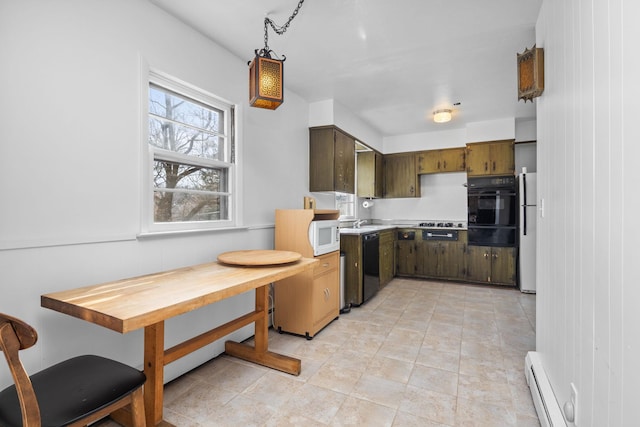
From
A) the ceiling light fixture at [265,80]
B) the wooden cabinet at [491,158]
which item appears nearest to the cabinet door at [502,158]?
the wooden cabinet at [491,158]

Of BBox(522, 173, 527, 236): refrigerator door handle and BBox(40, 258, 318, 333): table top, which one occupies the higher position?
BBox(522, 173, 527, 236): refrigerator door handle

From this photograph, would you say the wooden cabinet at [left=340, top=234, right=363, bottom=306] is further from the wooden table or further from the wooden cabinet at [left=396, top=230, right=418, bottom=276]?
the wooden cabinet at [left=396, top=230, right=418, bottom=276]

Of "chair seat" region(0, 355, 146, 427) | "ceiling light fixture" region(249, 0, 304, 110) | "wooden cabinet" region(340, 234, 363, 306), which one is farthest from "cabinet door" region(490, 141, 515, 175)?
"chair seat" region(0, 355, 146, 427)

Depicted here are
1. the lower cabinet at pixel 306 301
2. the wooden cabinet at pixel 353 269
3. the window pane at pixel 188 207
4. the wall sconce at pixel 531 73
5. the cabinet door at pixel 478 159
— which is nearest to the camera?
the wall sconce at pixel 531 73

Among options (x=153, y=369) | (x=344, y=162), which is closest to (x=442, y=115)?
(x=344, y=162)

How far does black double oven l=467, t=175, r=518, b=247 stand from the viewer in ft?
15.5

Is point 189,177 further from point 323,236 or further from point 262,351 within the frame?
point 262,351

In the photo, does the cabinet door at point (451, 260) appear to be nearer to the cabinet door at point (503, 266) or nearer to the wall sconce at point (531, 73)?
the cabinet door at point (503, 266)

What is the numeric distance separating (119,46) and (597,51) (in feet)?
7.98

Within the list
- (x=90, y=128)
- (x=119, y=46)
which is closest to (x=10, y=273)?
(x=90, y=128)

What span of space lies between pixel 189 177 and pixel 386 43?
202 cm

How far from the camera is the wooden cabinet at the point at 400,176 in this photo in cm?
578

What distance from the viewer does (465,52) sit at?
2820 millimetres

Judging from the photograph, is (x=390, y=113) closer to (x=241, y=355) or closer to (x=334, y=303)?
(x=334, y=303)
